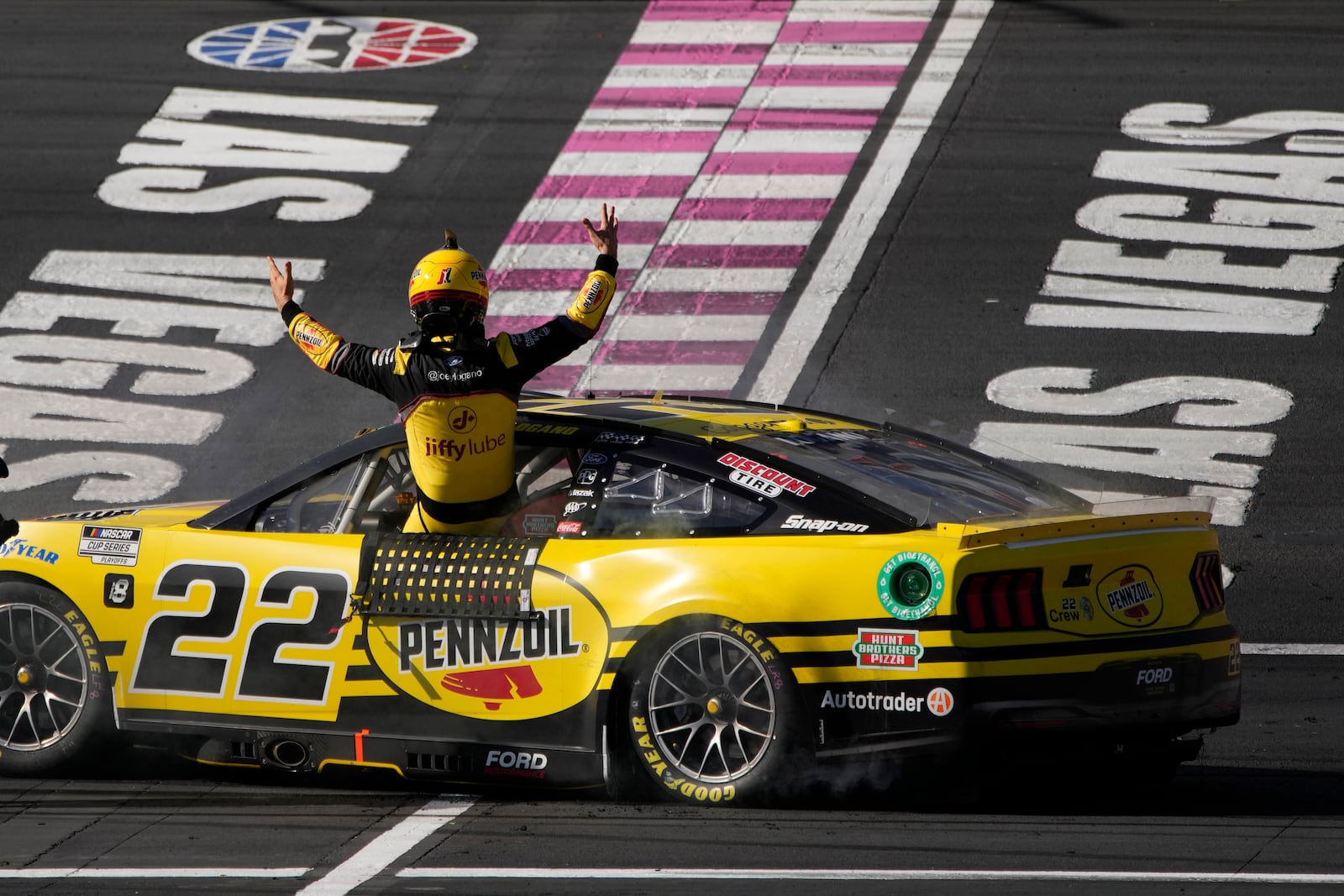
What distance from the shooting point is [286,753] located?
6527 mm

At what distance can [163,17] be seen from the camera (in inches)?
720

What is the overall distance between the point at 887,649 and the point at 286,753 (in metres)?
2.20

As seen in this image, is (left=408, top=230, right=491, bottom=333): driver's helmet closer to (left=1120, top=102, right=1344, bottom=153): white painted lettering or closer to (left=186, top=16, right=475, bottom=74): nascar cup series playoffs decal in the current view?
(left=1120, top=102, right=1344, bottom=153): white painted lettering

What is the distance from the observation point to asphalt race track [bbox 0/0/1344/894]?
5770mm

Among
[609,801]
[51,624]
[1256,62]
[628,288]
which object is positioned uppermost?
[1256,62]

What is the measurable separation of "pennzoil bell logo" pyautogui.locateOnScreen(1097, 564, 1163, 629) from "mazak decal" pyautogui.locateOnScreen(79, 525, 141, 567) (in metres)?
3.41

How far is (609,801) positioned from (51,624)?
220 centimetres

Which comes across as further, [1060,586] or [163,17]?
[163,17]

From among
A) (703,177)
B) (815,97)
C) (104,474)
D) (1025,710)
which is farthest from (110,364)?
(1025,710)

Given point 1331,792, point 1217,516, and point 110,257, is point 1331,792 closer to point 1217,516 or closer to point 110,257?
point 1217,516

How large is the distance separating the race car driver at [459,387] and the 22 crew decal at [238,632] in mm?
449

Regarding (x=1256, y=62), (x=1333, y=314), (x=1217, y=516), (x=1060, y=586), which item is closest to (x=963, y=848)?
(x=1060, y=586)

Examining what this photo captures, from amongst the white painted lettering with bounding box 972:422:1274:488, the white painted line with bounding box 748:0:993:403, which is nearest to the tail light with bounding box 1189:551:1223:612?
the white painted lettering with bounding box 972:422:1274:488

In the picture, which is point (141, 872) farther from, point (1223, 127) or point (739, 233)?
point (1223, 127)
